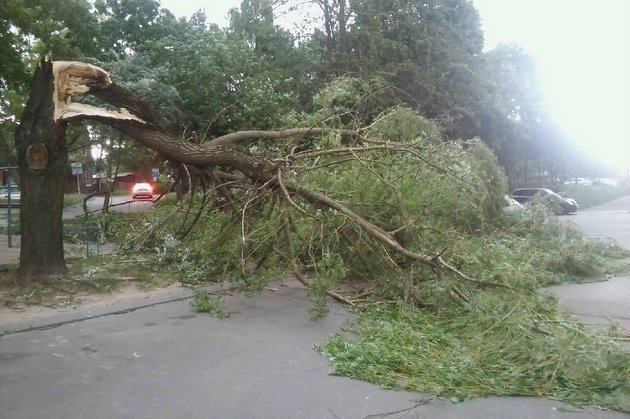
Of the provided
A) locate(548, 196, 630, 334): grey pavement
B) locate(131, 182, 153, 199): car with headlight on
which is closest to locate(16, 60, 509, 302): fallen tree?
locate(548, 196, 630, 334): grey pavement

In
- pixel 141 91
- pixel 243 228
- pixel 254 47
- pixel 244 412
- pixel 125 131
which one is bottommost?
pixel 244 412

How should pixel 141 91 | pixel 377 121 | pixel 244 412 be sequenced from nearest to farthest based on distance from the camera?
pixel 244 412 → pixel 377 121 → pixel 141 91

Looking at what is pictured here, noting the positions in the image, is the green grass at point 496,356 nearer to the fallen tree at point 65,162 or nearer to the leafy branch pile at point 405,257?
the leafy branch pile at point 405,257

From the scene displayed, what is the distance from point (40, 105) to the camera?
24.6ft

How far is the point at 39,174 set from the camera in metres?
7.48

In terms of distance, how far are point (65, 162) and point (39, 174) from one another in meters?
0.37

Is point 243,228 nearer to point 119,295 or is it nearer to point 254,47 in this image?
point 119,295

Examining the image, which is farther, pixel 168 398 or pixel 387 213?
pixel 387 213

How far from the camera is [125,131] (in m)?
7.93

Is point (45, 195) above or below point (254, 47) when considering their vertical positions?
below

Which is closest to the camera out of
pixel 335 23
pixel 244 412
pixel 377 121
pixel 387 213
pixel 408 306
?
pixel 244 412

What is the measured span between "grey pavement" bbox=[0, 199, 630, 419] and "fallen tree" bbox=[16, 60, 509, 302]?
1.27m

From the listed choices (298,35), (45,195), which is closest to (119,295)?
(45,195)

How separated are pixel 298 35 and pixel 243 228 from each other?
16664 millimetres
